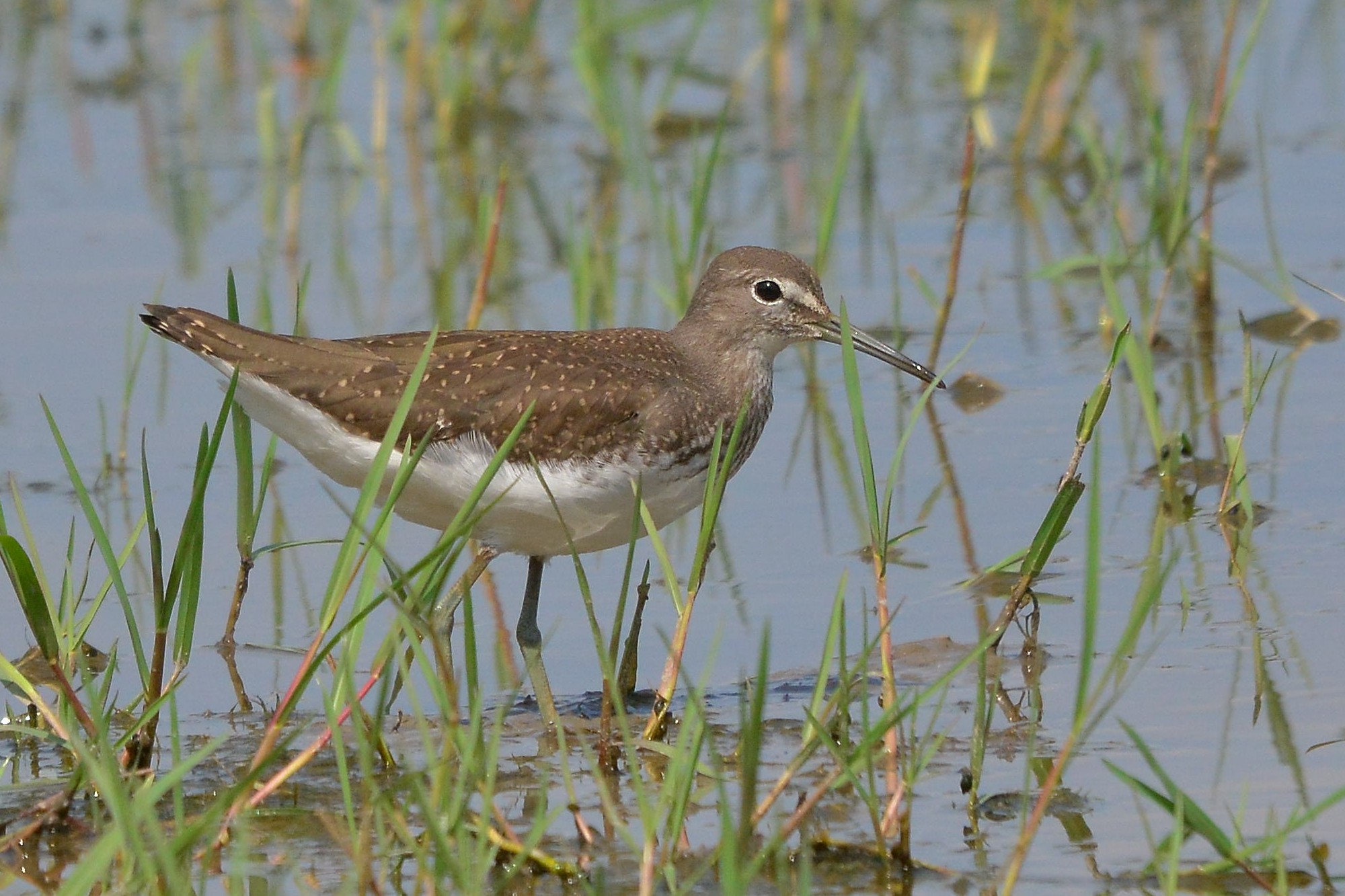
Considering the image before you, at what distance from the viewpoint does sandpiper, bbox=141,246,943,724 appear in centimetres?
657

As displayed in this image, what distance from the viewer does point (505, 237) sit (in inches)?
456

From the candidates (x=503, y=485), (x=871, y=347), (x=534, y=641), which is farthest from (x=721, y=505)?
(x=503, y=485)

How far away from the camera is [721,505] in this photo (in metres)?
7.81

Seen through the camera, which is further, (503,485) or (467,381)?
(467,381)

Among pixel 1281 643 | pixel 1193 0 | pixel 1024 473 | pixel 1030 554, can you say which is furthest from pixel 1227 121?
pixel 1030 554

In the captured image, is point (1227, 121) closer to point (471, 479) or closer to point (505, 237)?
point (505, 237)

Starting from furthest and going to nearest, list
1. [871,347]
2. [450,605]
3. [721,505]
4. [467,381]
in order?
[721,505]
[871,347]
[450,605]
[467,381]

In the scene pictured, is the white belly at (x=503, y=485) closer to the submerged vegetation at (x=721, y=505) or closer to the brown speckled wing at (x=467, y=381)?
the brown speckled wing at (x=467, y=381)

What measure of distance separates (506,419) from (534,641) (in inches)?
29.1

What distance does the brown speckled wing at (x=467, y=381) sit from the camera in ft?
21.8

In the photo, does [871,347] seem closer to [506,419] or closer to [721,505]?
[721,505]

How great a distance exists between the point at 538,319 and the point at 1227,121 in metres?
5.26

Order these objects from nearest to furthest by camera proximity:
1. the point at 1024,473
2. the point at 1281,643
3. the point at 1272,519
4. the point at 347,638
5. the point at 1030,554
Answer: the point at 347,638 < the point at 1030,554 < the point at 1281,643 < the point at 1272,519 < the point at 1024,473

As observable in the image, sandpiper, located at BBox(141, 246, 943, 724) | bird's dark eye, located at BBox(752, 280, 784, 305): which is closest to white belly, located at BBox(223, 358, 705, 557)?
sandpiper, located at BBox(141, 246, 943, 724)
